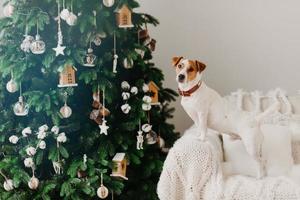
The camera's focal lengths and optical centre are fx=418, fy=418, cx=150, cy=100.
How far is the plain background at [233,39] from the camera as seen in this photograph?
2893 mm

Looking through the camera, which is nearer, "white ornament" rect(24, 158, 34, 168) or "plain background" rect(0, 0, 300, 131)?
"white ornament" rect(24, 158, 34, 168)

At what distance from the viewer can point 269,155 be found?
2.13 meters

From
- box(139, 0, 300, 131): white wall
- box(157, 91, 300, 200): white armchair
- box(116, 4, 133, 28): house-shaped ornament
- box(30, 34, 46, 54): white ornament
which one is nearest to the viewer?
box(157, 91, 300, 200): white armchair

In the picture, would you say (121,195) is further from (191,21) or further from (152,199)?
(191,21)

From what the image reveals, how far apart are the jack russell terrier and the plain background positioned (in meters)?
0.97

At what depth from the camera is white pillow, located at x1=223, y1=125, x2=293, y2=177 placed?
6.86ft

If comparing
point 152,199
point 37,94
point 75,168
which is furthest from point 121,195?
point 37,94

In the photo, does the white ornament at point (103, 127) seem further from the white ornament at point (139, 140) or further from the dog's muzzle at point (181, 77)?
the dog's muzzle at point (181, 77)

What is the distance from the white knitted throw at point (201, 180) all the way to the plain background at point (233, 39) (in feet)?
3.46

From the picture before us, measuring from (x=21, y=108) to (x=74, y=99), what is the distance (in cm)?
28

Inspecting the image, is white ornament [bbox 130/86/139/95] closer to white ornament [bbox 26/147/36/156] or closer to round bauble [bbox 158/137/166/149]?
round bauble [bbox 158/137/166/149]

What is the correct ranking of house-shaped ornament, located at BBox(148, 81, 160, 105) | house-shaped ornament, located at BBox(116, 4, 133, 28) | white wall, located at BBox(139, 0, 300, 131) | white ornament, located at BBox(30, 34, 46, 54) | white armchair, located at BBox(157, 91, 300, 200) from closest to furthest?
white armchair, located at BBox(157, 91, 300, 200) → white ornament, located at BBox(30, 34, 46, 54) → house-shaped ornament, located at BBox(116, 4, 133, 28) → house-shaped ornament, located at BBox(148, 81, 160, 105) → white wall, located at BBox(139, 0, 300, 131)

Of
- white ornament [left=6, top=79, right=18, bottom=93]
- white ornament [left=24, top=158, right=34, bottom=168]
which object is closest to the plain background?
white ornament [left=6, top=79, right=18, bottom=93]

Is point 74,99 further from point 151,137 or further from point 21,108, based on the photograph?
point 151,137
